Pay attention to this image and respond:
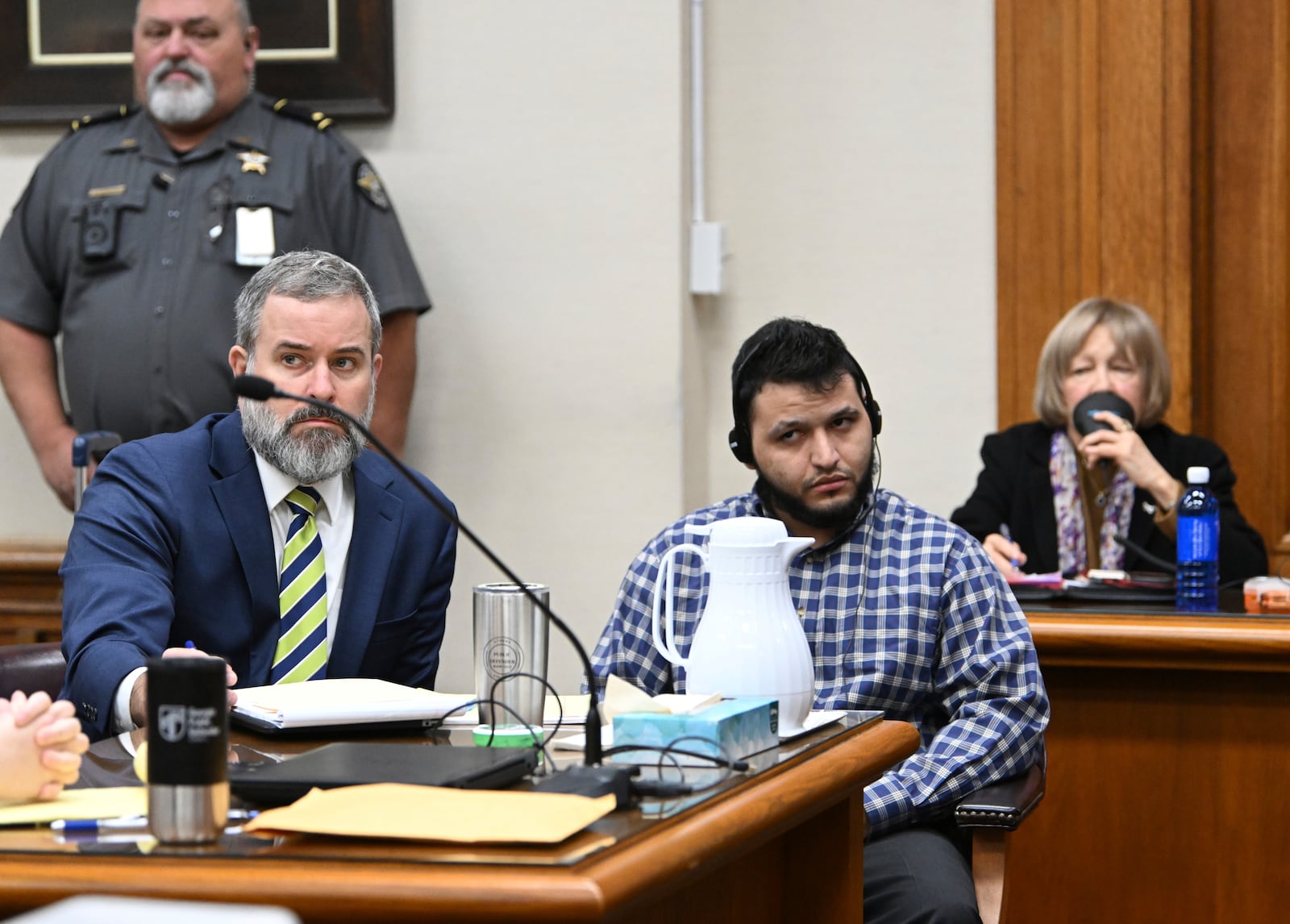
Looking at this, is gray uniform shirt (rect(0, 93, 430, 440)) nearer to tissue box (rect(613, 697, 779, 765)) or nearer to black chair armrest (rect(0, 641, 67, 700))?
black chair armrest (rect(0, 641, 67, 700))

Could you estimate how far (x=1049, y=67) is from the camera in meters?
4.27

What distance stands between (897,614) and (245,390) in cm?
111

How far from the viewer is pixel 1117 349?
12.3 ft

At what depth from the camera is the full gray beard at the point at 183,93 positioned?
3758mm

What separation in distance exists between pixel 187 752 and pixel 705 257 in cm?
306

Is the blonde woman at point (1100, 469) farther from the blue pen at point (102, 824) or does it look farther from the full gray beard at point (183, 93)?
the blue pen at point (102, 824)

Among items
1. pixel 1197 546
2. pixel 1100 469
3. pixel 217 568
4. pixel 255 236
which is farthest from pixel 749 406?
pixel 255 236

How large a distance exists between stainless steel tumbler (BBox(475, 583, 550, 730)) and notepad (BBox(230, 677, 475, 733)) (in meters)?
0.09

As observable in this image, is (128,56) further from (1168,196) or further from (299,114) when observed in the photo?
Result: (1168,196)

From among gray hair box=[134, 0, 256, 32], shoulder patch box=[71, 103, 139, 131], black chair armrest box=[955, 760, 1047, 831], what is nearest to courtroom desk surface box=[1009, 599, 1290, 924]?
black chair armrest box=[955, 760, 1047, 831]

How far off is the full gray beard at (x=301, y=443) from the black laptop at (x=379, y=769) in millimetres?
888

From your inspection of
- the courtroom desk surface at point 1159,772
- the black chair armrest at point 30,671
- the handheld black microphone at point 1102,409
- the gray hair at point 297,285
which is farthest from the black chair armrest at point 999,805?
the handheld black microphone at point 1102,409

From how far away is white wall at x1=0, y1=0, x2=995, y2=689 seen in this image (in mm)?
3998

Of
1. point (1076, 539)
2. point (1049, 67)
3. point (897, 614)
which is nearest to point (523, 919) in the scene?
point (897, 614)
